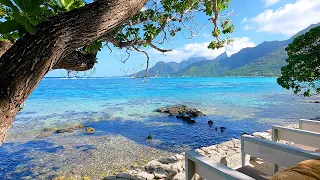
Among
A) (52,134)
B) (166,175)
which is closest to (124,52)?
(166,175)

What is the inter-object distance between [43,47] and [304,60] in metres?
9.46

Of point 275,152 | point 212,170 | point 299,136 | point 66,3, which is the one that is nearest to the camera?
point 66,3

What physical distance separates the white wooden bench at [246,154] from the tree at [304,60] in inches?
290

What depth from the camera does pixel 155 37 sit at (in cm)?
313

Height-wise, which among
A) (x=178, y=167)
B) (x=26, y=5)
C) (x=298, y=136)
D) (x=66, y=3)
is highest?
(x=66, y=3)

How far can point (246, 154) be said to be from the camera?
2.72 metres

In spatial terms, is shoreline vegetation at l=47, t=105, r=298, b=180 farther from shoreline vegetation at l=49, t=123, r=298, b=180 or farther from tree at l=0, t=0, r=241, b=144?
tree at l=0, t=0, r=241, b=144

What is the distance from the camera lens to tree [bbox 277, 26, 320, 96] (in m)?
8.10

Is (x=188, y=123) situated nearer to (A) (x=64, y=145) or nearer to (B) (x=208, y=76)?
(A) (x=64, y=145)

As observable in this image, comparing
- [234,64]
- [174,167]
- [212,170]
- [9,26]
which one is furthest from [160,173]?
[234,64]

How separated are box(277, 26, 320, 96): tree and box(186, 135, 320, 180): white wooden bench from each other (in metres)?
7.37

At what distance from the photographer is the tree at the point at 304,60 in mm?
8102

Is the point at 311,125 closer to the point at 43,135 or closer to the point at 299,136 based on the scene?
the point at 299,136

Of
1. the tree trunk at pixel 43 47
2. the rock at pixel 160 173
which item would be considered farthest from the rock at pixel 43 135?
the tree trunk at pixel 43 47
